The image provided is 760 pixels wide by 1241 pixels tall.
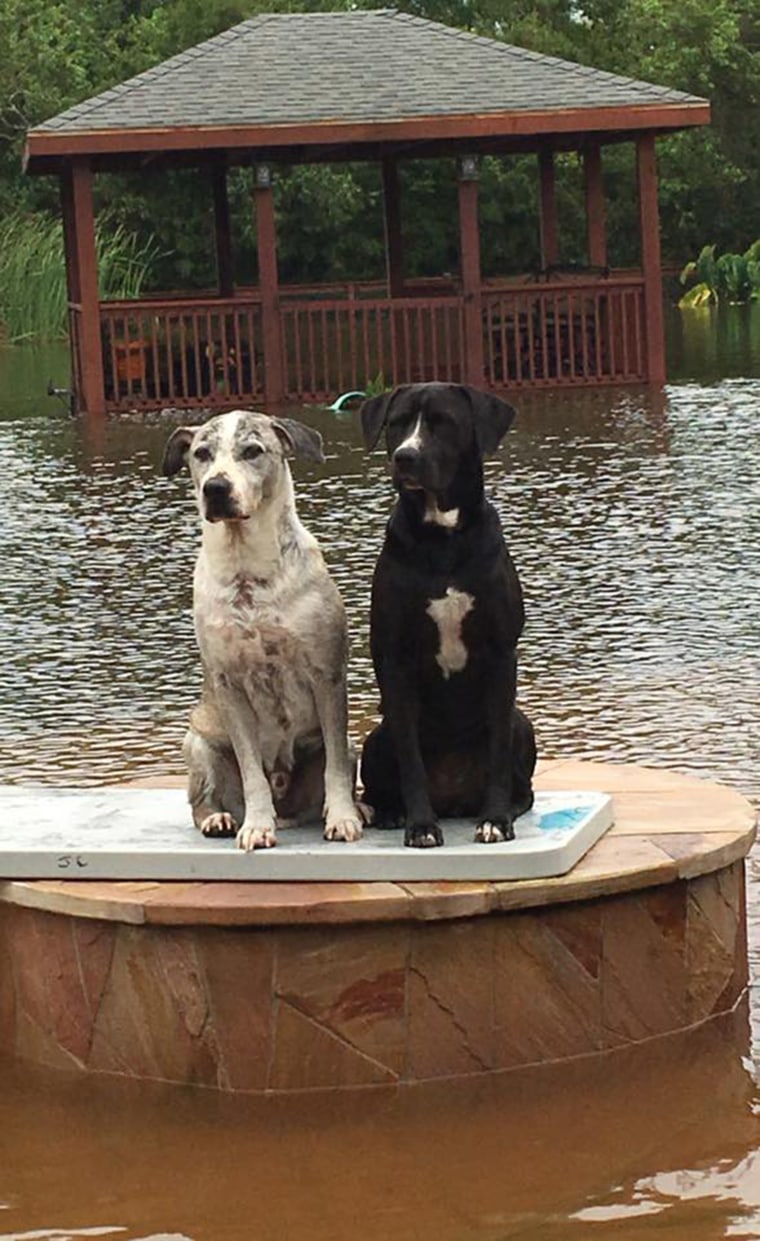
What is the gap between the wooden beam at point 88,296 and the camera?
23.4m

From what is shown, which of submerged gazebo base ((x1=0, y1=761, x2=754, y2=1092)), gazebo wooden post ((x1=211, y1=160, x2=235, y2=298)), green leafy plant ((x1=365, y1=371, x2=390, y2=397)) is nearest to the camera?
submerged gazebo base ((x1=0, y1=761, x2=754, y2=1092))

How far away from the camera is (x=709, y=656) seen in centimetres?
1001

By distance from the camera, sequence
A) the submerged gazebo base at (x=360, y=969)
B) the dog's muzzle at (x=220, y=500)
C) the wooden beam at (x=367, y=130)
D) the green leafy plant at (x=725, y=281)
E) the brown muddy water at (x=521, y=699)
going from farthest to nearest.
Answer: the green leafy plant at (x=725, y=281), the wooden beam at (x=367, y=130), the dog's muzzle at (x=220, y=500), the submerged gazebo base at (x=360, y=969), the brown muddy water at (x=521, y=699)

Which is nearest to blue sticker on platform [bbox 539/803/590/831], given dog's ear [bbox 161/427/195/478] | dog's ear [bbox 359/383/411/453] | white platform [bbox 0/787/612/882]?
white platform [bbox 0/787/612/882]

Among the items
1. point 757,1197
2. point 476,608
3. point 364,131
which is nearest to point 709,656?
point 476,608

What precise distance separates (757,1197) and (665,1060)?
77cm

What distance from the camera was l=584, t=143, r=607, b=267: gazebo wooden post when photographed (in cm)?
2677

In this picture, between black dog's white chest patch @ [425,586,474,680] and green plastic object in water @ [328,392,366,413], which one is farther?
green plastic object in water @ [328,392,366,413]

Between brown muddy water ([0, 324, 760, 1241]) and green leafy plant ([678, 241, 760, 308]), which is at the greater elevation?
brown muddy water ([0, 324, 760, 1241])

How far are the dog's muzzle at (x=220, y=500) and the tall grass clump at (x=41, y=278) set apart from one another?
31994 millimetres

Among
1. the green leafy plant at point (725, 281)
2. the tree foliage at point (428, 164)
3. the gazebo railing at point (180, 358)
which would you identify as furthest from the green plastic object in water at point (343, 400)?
the green leafy plant at point (725, 281)

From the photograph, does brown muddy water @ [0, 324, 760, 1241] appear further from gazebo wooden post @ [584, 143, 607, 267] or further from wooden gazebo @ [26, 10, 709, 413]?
gazebo wooden post @ [584, 143, 607, 267]

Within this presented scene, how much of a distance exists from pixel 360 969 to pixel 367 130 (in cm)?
1844

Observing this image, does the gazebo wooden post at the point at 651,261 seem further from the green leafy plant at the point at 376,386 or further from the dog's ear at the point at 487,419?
the dog's ear at the point at 487,419
